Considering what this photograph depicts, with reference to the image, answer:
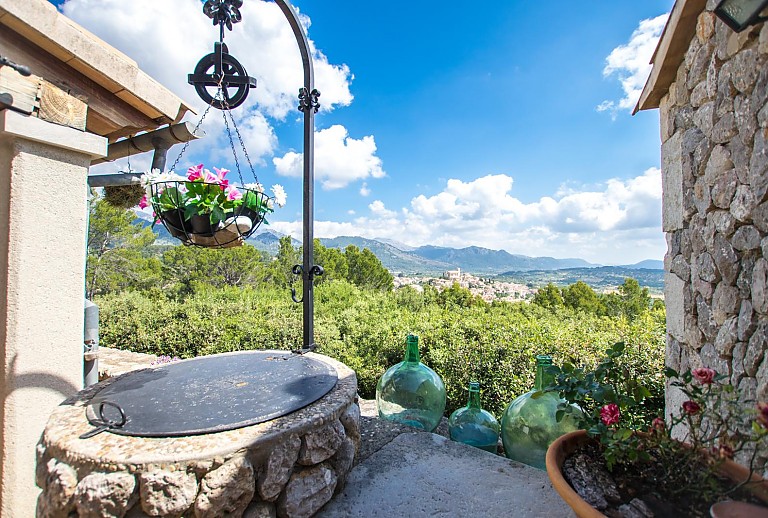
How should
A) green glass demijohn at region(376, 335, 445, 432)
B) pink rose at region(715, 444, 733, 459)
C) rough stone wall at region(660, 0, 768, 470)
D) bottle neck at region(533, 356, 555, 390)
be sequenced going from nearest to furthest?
pink rose at region(715, 444, 733, 459)
rough stone wall at region(660, 0, 768, 470)
bottle neck at region(533, 356, 555, 390)
green glass demijohn at region(376, 335, 445, 432)

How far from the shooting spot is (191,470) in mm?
1196

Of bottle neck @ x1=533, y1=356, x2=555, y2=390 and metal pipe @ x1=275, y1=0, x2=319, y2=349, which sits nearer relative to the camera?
bottle neck @ x1=533, y1=356, x2=555, y2=390

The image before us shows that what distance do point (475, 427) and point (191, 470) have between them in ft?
4.99

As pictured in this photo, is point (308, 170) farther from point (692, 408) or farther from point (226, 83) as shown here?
point (692, 408)

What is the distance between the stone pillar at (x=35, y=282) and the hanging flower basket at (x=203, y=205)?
436 millimetres

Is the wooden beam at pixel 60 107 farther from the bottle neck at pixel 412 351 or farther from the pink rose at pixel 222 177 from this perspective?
the bottle neck at pixel 412 351

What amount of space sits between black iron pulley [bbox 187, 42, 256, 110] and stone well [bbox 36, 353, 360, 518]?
1571mm

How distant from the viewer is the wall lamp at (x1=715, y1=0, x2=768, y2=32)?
98 centimetres

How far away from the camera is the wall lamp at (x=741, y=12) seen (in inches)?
38.6

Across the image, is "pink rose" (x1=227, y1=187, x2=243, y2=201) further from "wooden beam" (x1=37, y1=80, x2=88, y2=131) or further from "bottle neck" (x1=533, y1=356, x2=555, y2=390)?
"bottle neck" (x1=533, y1=356, x2=555, y2=390)

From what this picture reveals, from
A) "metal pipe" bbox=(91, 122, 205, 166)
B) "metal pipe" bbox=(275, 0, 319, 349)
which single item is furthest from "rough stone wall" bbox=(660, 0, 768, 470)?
"metal pipe" bbox=(91, 122, 205, 166)

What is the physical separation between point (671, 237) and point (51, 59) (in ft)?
9.91

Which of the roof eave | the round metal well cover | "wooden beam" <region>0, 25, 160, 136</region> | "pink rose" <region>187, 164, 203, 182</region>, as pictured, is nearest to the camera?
the round metal well cover

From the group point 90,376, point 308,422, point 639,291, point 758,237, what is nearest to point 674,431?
point 758,237
